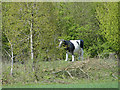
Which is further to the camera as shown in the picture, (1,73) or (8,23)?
(8,23)

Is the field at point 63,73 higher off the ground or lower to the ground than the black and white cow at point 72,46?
lower

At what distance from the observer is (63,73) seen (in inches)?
523

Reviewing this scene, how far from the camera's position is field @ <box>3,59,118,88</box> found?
12102mm

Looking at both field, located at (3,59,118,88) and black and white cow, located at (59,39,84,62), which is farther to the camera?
black and white cow, located at (59,39,84,62)

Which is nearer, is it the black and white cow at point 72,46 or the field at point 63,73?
the field at point 63,73

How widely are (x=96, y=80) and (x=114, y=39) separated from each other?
5088 millimetres

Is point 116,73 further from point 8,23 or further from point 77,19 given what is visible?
point 77,19

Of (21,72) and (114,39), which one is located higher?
(114,39)

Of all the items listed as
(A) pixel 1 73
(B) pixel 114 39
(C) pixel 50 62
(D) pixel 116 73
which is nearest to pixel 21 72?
(A) pixel 1 73

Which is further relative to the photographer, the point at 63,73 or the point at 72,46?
the point at 72,46

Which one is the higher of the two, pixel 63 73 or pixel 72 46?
→ pixel 72 46

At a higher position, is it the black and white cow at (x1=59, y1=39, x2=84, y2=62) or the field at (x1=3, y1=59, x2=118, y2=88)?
the black and white cow at (x1=59, y1=39, x2=84, y2=62)

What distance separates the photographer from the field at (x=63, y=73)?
12.1 meters

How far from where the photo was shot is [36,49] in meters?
12.9
